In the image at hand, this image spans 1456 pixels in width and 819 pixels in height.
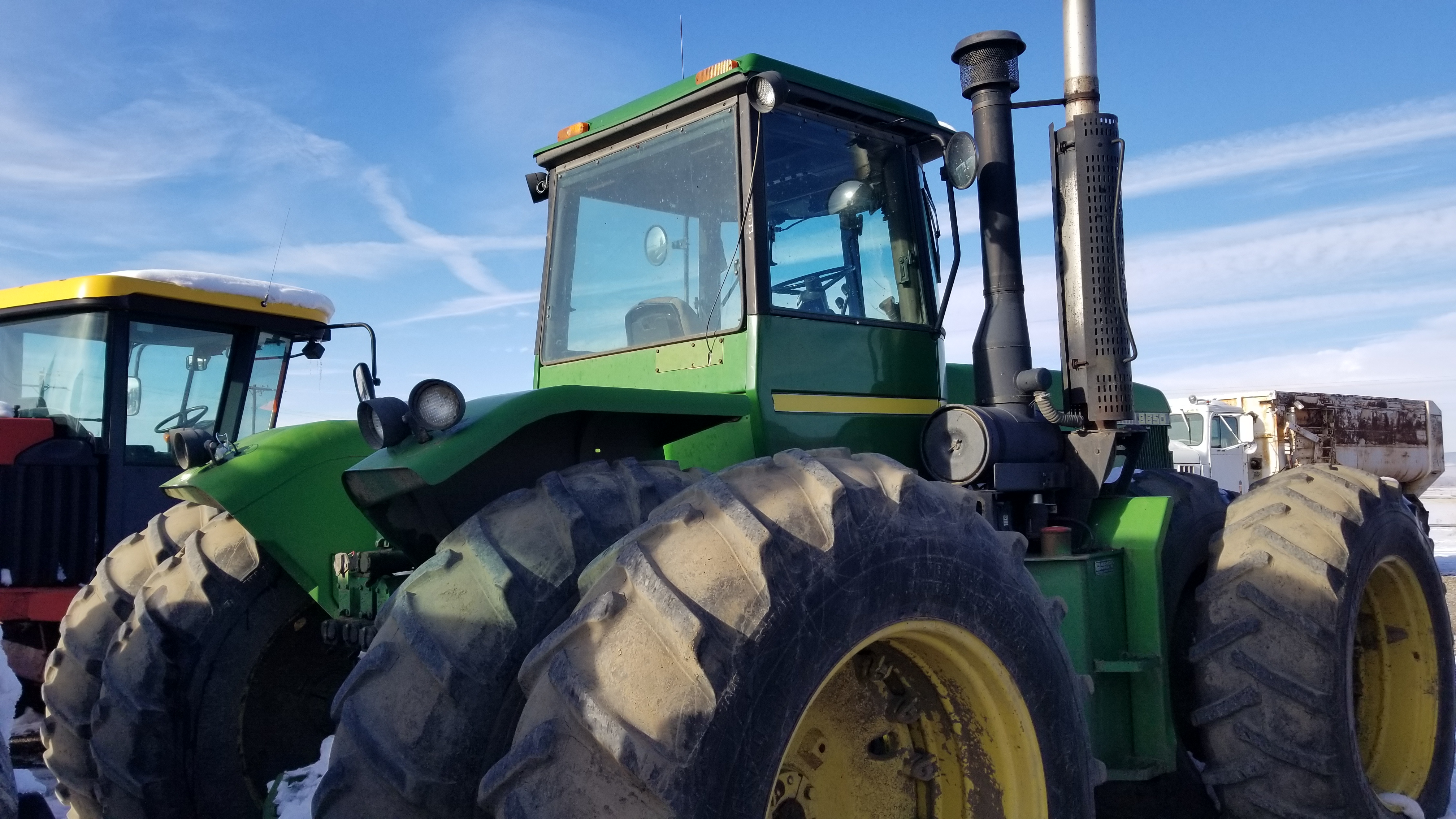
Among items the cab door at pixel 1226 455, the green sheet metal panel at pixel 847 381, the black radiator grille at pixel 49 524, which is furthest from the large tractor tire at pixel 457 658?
the cab door at pixel 1226 455

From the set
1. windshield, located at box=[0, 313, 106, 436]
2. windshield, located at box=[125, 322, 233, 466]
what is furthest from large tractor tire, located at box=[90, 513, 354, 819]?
windshield, located at box=[0, 313, 106, 436]

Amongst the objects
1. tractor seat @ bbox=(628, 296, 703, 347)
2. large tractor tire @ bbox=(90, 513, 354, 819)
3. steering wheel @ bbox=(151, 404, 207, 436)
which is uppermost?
tractor seat @ bbox=(628, 296, 703, 347)

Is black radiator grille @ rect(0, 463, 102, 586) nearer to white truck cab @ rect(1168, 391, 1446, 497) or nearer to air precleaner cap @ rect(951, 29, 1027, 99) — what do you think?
air precleaner cap @ rect(951, 29, 1027, 99)

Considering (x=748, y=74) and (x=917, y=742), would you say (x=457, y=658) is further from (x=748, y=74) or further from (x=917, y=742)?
(x=748, y=74)

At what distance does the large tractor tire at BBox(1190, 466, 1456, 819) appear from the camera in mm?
A: 3385

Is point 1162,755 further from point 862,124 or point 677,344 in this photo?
point 862,124

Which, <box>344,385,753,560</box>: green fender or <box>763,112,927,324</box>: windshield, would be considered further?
<box>763,112,927,324</box>: windshield

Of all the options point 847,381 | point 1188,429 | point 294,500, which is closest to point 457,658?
point 294,500

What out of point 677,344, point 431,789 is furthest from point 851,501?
point 677,344

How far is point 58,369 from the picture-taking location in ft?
25.5

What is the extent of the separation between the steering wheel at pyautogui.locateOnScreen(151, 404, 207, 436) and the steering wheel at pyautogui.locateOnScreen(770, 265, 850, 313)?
603 cm

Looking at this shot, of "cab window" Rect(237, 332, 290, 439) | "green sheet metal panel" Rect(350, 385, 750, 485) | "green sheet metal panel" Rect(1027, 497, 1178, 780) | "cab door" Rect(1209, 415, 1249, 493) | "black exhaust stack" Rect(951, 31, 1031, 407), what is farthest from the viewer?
"cab door" Rect(1209, 415, 1249, 493)

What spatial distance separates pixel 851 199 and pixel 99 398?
6325 millimetres

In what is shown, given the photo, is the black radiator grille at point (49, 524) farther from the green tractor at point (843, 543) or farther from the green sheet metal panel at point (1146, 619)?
the green sheet metal panel at point (1146, 619)
